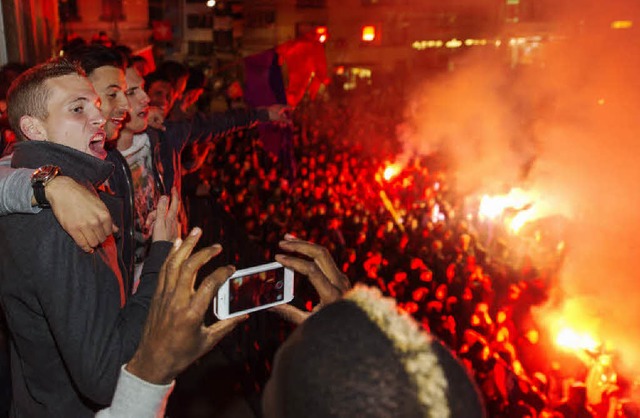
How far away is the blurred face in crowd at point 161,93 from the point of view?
4680 mm

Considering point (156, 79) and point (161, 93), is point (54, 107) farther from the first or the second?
point (156, 79)

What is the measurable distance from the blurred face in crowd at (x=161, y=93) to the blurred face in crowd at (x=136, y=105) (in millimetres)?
1138

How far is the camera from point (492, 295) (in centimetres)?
525

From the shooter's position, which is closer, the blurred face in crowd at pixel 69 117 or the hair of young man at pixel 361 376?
the hair of young man at pixel 361 376

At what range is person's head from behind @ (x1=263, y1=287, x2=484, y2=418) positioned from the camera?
33.6 inches

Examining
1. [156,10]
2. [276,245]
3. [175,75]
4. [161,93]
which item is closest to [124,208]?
[161,93]

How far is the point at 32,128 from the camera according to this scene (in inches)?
74.7

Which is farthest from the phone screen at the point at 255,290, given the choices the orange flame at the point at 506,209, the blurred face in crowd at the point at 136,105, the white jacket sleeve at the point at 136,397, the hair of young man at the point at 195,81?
the orange flame at the point at 506,209

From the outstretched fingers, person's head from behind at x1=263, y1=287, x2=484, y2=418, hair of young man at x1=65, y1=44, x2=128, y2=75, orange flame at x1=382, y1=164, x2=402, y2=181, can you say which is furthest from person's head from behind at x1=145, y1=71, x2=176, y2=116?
orange flame at x1=382, y1=164, x2=402, y2=181

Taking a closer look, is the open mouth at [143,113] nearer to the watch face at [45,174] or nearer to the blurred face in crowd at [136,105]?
the blurred face in crowd at [136,105]

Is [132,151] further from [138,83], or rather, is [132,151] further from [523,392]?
[523,392]

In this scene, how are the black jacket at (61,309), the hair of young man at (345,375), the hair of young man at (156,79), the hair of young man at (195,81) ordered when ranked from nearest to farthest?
the hair of young man at (345,375) < the black jacket at (61,309) < the hair of young man at (156,79) < the hair of young man at (195,81)

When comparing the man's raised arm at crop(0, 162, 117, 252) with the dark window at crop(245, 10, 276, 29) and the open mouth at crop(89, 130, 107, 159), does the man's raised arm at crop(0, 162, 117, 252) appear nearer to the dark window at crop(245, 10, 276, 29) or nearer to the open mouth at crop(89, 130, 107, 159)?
the open mouth at crop(89, 130, 107, 159)

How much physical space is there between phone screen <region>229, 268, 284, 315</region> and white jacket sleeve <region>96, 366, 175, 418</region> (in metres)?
0.25
